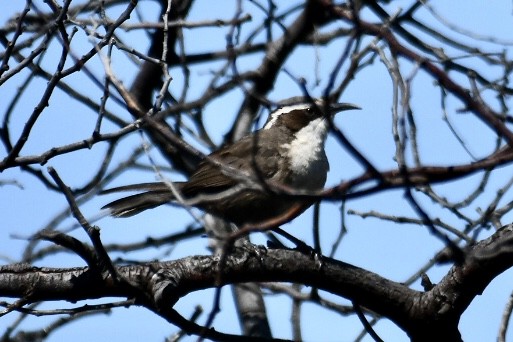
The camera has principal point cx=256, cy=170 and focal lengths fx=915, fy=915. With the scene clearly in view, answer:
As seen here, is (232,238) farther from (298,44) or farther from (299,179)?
(298,44)

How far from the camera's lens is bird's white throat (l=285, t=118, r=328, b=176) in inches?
273

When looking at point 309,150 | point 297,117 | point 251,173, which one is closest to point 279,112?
point 297,117

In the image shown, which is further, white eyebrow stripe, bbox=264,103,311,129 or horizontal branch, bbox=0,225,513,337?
white eyebrow stripe, bbox=264,103,311,129

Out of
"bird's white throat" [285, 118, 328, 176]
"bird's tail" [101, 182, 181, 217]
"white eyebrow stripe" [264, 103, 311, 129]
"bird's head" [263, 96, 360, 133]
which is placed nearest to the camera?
"bird's tail" [101, 182, 181, 217]

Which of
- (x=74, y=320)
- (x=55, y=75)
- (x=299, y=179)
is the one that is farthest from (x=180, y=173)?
(x=55, y=75)

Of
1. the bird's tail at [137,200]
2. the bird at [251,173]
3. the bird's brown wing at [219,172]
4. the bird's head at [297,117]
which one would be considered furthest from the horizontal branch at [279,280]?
the bird's head at [297,117]

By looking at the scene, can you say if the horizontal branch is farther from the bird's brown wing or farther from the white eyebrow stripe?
the white eyebrow stripe

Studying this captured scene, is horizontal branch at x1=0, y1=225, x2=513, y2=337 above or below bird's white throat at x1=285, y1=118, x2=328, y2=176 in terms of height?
below

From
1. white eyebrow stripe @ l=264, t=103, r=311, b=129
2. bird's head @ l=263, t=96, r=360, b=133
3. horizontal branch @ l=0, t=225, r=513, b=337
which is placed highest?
white eyebrow stripe @ l=264, t=103, r=311, b=129

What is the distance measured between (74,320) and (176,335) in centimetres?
80

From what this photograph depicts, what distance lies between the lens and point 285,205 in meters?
A: 6.64

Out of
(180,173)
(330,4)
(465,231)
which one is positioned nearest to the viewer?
(330,4)

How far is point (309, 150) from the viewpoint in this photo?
7121mm

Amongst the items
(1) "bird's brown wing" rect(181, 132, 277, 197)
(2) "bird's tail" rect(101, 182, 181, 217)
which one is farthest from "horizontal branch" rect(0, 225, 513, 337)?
(1) "bird's brown wing" rect(181, 132, 277, 197)
